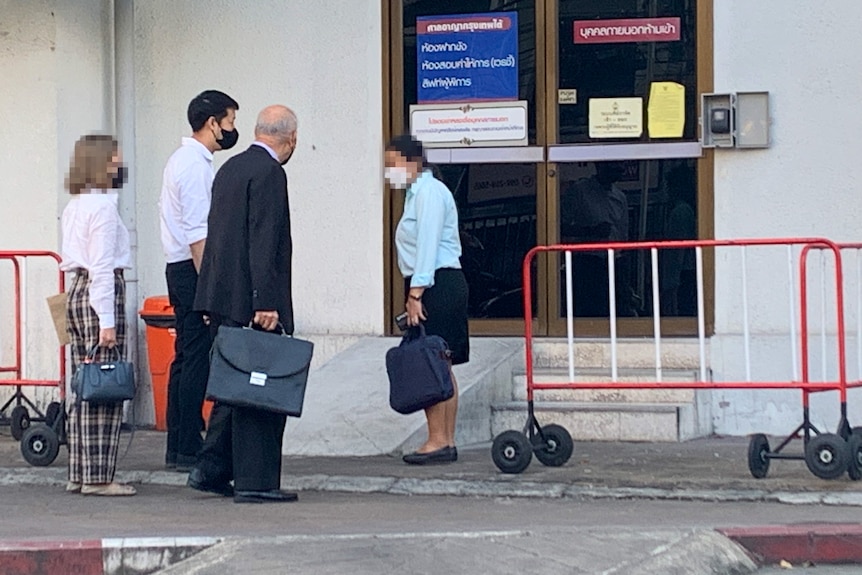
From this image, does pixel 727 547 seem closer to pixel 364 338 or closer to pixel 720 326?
pixel 720 326

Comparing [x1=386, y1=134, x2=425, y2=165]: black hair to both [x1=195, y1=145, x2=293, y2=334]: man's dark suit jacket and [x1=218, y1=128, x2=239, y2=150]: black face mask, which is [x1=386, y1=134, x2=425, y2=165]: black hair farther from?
[x1=195, y1=145, x2=293, y2=334]: man's dark suit jacket

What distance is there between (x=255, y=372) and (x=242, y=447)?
1.40 ft

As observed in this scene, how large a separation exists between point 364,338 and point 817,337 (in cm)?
302

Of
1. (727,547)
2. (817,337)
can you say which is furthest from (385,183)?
(727,547)

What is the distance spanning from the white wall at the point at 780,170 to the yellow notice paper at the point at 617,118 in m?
0.59

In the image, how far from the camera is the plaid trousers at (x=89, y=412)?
7.40 m

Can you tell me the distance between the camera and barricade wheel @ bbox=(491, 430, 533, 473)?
789 cm

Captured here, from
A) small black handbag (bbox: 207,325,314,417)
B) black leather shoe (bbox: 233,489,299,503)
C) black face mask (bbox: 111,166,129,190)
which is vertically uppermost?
black face mask (bbox: 111,166,129,190)

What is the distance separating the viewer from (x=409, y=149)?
8.34 m

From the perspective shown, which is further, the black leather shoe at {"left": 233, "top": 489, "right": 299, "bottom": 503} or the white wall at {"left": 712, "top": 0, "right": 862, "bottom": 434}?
the white wall at {"left": 712, "top": 0, "right": 862, "bottom": 434}

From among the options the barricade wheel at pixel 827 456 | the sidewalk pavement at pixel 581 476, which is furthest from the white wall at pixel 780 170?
the barricade wheel at pixel 827 456

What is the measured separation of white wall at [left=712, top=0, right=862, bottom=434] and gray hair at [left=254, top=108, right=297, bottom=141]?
343 centimetres

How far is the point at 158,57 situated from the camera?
10.6m

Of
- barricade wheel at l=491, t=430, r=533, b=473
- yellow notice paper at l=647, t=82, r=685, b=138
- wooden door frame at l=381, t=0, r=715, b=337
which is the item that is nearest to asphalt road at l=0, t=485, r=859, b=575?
barricade wheel at l=491, t=430, r=533, b=473
